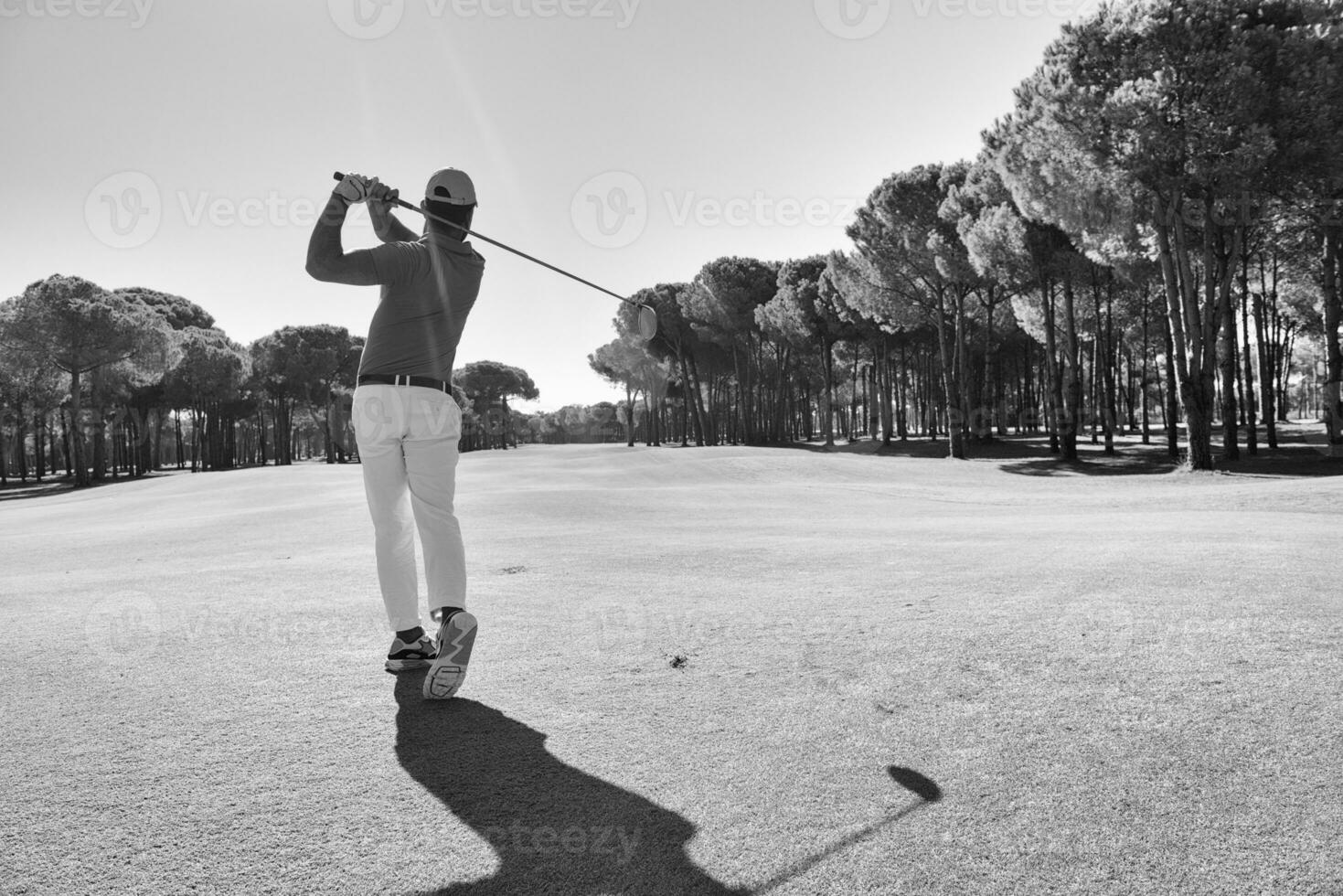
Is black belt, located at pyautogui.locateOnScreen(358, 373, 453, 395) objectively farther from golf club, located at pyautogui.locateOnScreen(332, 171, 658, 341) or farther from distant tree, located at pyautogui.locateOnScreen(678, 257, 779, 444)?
distant tree, located at pyautogui.locateOnScreen(678, 257, 779, 444)

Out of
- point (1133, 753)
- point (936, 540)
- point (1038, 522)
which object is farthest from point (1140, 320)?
point (1133, 753)

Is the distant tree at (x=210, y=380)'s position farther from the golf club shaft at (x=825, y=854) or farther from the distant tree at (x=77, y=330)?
the golf club shaft at (x=825, y=854)

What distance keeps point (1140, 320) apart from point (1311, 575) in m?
45.1

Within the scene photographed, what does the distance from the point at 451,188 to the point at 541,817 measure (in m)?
3.31

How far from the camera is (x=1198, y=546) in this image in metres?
7.45

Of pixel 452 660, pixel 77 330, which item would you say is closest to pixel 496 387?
pixel 77 330

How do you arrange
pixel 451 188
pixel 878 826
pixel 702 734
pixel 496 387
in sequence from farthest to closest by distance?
1. pixel 496 387
2. pixel 451 188
3. pixel 702 734
4. pixel 878 826

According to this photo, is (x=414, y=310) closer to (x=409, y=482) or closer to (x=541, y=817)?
(x=409, y=482)

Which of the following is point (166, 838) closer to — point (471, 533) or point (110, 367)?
point (471, 533)

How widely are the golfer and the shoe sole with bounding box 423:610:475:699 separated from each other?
14 cm

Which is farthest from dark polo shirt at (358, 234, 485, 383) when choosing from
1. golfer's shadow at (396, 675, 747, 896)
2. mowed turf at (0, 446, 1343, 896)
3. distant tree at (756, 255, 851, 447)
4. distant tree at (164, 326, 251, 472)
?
distant tree at (164, 326, 251, 472)

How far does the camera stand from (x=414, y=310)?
3980mm

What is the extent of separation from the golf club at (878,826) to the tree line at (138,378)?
28464 mm

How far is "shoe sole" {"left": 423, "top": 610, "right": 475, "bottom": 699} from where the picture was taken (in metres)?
3.41
